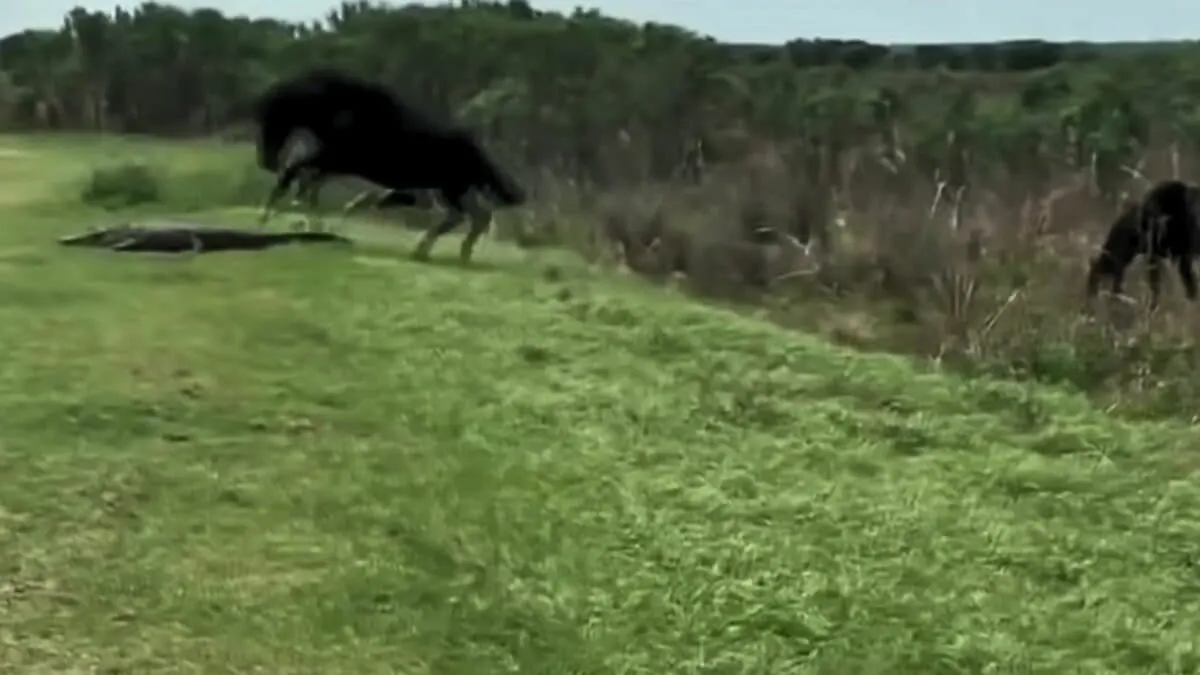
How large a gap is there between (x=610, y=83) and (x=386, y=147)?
12.7 meters

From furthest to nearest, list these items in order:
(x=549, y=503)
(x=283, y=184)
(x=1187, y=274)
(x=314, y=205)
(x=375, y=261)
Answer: (x=314, y=205) < (x=283, y=184) < (x=1187, y=274) < (x=375, y=261) < (x=549, y=503)

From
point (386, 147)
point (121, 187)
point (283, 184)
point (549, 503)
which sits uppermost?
point (386, 147)

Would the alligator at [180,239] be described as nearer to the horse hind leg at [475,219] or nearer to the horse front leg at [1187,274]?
the horse hind leg at [475,219]

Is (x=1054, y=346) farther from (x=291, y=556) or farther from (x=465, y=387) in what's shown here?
(x=291, y=556)

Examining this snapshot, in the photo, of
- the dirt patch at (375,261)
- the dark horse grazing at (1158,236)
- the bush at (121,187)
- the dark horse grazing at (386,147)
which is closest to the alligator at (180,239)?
the dark horse grazing at (386,147)

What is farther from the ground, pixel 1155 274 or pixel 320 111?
pixel 320 111

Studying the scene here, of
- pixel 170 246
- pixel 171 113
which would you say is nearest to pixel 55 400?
pixel 170 246

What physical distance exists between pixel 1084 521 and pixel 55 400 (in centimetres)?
251

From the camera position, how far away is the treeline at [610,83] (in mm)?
16344

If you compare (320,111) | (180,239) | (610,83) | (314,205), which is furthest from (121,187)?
(610,83)

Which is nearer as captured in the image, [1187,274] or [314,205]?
[1187,274]

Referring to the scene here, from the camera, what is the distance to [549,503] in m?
4.07

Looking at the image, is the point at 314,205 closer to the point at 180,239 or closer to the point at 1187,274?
the point at 180,239

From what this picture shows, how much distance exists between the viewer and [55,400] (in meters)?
4.69
